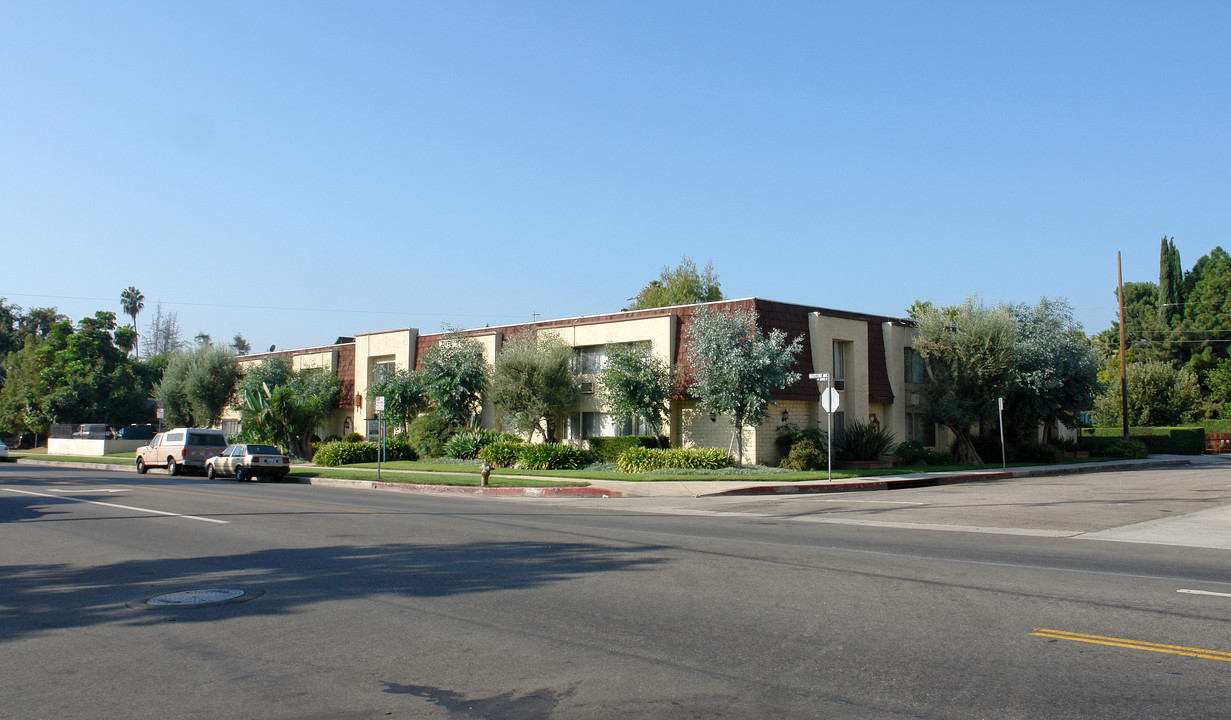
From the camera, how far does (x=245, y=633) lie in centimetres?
744

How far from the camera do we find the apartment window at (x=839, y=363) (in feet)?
109

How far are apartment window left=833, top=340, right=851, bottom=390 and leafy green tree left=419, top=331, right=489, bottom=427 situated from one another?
47.1 ft

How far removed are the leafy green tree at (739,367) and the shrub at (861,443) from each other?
412cm

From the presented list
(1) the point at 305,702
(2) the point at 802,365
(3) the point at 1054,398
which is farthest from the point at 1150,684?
(3) the point at 1054,398

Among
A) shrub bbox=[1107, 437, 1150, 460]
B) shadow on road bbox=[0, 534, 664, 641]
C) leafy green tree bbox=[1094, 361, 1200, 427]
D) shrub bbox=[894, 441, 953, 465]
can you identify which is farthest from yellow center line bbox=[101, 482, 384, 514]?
leafy green tree bbox=[1094, 361, 1200, 427]

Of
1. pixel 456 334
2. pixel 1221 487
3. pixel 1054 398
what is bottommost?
pixel 1221 487

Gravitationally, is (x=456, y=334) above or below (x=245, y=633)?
above

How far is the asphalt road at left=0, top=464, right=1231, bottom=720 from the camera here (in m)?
5.62

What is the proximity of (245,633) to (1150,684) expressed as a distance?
6.93 meters

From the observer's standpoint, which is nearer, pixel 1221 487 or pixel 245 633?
pixel 245 633

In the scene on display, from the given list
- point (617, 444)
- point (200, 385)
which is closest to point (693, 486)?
point (617, 444)

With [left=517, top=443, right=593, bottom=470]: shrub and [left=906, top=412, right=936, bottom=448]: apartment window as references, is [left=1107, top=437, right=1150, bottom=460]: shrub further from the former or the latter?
[left=517, top=443, right=593, bottom=470]: shrub

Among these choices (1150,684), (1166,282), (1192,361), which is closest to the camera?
(1150,684)

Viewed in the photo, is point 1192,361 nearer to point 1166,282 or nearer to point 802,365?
point 1166,282
